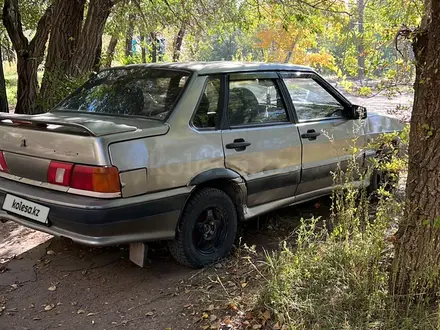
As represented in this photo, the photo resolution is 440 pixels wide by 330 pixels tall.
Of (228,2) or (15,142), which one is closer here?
(15,142)

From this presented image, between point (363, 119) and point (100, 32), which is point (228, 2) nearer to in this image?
point (100, 32)

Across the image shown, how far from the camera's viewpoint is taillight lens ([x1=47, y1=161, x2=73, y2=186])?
130 inches

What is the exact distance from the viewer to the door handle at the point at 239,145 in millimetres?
3879

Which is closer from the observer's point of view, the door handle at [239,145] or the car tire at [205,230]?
the car tire at [205,230]

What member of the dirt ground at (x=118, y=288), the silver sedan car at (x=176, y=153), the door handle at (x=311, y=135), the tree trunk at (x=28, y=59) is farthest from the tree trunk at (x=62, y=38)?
the door handle at (x=311, y=135)

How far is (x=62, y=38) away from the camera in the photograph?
22.6 ft

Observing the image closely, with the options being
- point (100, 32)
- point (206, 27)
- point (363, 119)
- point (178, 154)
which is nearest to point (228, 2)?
point (206, 27)

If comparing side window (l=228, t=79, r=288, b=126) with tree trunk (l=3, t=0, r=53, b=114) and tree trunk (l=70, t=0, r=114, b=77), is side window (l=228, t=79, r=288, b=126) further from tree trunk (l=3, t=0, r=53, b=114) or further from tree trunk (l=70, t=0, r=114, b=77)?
tree trunk (l=3, t=0, r=53, b=114)

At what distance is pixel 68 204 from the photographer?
10.7 ft

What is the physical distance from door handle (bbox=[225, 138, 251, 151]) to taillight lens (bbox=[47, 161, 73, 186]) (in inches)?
50.3

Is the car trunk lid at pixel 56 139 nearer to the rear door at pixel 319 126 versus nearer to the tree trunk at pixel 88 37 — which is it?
the rear door at pixel 319 126

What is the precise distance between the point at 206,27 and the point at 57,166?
7.00m

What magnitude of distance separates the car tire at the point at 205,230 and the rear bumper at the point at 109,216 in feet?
0.41

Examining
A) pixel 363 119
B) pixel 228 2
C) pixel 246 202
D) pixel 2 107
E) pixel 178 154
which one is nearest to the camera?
pixel 178 154
